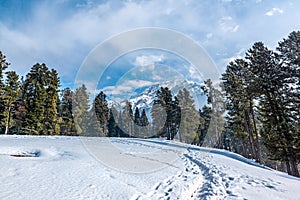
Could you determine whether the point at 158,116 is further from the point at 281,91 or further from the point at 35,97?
the point at 281,91

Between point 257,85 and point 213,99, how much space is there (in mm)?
15777

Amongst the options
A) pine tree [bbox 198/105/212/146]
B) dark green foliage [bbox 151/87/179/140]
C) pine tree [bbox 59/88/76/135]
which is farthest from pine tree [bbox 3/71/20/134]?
pine tree [bbox 198/105/212/146]

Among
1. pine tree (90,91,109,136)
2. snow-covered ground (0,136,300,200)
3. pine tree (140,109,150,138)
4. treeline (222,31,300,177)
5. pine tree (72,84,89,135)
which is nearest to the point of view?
snow-covered ground (0,136,300,200)

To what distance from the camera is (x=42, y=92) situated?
32.6 metres

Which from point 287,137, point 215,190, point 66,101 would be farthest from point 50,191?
point 66,101

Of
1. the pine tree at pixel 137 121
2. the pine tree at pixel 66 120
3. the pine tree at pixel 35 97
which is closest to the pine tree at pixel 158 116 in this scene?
the pine tree at pixel 137 121

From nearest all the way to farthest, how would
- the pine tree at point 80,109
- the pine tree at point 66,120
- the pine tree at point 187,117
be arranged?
the pine tree at point 66,120, the pine tree at point 80,109, the pine tree at point 187,117

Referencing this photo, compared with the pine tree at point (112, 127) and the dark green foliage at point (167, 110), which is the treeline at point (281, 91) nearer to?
the dark green foliage at point (167, 110)

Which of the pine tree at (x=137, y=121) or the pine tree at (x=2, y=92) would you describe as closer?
the pine tree at (x=2, y=92)

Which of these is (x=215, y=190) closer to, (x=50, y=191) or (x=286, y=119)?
(x=50, y=191)

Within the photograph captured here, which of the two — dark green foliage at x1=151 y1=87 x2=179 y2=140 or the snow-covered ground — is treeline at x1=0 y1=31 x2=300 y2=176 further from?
the snow-covered ground

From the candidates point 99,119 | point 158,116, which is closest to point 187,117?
point 158,116

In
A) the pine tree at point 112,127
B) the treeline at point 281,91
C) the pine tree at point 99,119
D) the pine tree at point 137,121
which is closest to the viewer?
the treeline at point 281,91

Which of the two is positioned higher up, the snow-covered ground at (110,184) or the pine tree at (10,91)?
the pine tree at (10,91)
